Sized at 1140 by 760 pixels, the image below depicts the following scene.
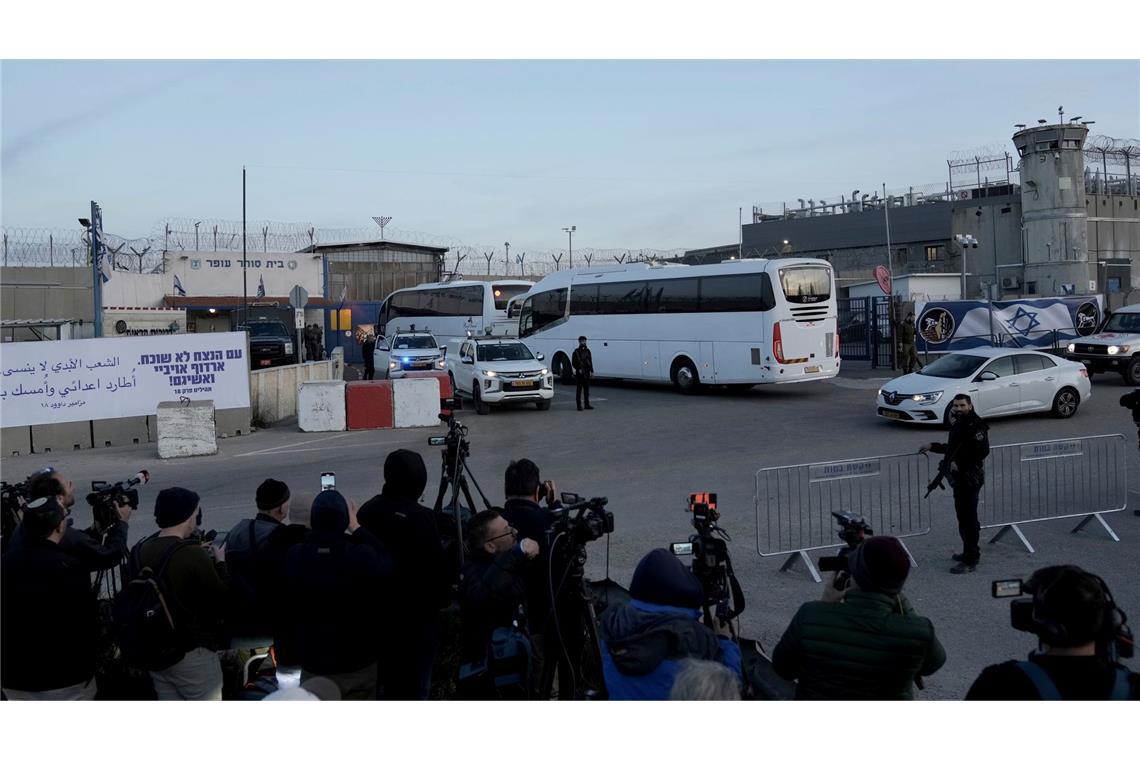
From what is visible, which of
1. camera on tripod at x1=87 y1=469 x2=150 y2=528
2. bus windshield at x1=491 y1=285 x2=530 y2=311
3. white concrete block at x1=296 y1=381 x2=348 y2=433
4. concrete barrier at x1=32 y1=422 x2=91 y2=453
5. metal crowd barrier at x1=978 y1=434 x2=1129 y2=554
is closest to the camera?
camera on tripod at x1=87 y1=469 x2=150 y2=528

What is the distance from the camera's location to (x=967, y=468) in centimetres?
906

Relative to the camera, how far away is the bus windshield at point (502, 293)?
37.4 metres

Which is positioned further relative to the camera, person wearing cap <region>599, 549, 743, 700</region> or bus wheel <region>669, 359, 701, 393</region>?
bus wheel <region>669, 359, 701, 393</region>

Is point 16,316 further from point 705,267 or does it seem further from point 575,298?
point 705,267

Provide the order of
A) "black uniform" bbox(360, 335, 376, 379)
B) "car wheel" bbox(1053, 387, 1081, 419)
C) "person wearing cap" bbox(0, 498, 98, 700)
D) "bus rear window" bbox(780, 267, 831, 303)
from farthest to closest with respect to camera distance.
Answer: "black uniform" bbox(360, 335, 376, 379) < "bus rear window" bbox(780, 267, 831, 303) < "car wheel" bbox(1053, 387, 1081, 419) < "person wearing cap" bbox(0, 498, 98, 700)

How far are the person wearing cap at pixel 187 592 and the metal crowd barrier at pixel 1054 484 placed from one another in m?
7.72

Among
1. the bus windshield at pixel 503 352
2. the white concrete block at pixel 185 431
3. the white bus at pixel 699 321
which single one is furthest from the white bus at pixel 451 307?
the white concrete block at pixel 185 431

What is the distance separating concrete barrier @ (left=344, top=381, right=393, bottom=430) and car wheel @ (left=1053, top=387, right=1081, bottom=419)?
42.8 ft

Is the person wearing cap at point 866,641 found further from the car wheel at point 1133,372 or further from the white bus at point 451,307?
the white bus at point 451,307

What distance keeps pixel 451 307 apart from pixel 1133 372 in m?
24.0

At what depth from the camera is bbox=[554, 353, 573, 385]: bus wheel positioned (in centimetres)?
3053

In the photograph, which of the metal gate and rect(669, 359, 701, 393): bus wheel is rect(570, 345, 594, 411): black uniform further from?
the metal gate

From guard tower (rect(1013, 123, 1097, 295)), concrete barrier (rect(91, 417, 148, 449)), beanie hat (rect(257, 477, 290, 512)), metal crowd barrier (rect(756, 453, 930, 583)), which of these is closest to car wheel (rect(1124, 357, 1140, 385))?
metal crowd barrier (rect(756, 453, 930, 583))

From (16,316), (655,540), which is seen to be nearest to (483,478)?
(655,540)
